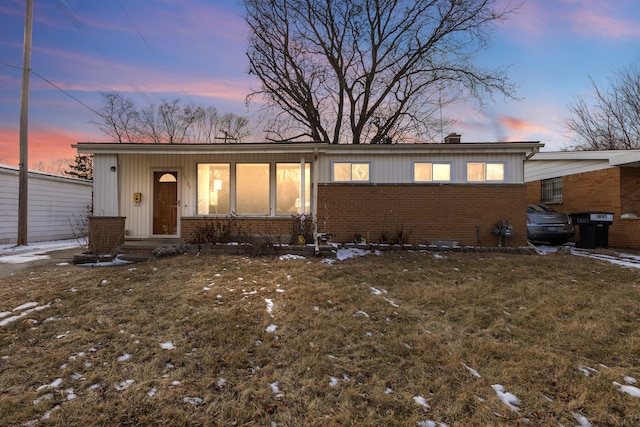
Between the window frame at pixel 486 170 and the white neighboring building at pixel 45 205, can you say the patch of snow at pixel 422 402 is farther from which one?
the white neighboring building at pixel 45 205

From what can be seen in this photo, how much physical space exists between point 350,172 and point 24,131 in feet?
38.6

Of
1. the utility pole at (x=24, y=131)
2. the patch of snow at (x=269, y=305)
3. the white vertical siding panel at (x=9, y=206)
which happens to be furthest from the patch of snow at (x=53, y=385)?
the white vertical siding panel at (x=9, y=206)

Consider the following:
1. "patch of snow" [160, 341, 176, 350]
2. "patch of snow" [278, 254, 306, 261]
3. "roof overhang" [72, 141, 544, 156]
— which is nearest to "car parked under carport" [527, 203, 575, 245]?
"roof overhang" [72, 141, 544, 156]

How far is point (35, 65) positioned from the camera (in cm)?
1245

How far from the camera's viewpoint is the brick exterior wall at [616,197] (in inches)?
432

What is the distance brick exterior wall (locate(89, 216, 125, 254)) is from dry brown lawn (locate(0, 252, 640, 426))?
88.7 inches

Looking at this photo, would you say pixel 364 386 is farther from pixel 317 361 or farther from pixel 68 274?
pixel 68 274

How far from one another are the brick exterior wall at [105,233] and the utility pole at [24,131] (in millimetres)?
5225

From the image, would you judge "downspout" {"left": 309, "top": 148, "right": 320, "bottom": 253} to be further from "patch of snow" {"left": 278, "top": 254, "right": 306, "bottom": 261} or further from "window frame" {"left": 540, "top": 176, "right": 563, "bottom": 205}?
"window frame" {"left": 540, "top": 176, "right": 563, "bottom": 205}

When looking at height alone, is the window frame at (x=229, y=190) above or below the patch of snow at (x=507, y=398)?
above

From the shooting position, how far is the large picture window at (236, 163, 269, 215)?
10.0 m

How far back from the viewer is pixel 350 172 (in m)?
10.0

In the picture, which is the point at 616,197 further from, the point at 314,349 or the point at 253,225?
the point at 314,349

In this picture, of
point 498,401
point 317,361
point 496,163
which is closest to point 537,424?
point 498,401
